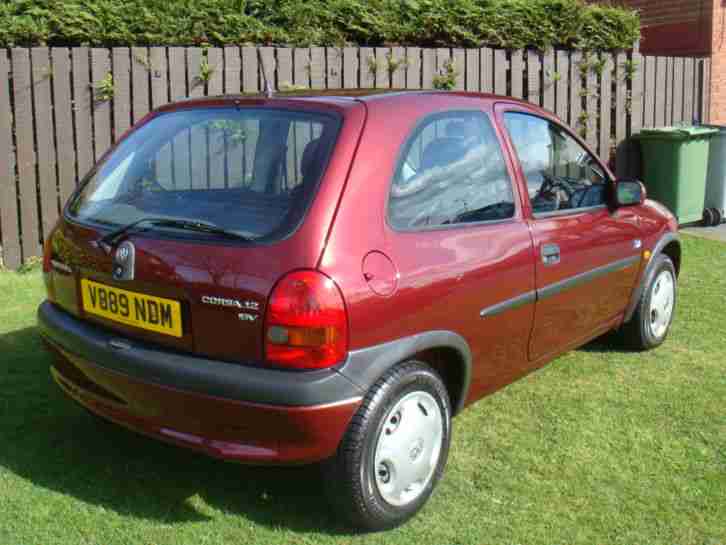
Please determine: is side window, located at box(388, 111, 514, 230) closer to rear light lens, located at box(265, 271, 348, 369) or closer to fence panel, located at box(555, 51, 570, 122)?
rear light lens, located at box(265, 271, 348, 369)

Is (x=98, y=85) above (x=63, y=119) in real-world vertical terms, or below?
above

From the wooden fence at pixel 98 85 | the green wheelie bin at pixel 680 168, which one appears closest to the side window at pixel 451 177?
the wooden fence at pixel 98 85

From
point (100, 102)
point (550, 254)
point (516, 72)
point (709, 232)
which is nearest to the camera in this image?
point (550, 254)

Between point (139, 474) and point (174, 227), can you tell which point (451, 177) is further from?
point (139, 474)

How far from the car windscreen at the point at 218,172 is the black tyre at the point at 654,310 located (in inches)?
109

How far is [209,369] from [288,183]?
743 millimetres

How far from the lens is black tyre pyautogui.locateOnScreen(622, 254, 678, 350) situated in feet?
17.3

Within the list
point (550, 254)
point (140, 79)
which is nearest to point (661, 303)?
point (550, 254)

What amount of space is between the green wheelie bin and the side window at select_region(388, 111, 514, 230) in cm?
638

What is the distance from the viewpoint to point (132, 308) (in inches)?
129

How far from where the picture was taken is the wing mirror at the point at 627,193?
15.5 ft

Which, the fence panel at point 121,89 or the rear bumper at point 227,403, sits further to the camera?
the fence panel at point 121,89

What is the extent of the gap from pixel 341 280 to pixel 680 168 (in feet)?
25.2

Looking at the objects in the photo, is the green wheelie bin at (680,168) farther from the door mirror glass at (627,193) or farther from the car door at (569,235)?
the door mirror glass at (627,193)
